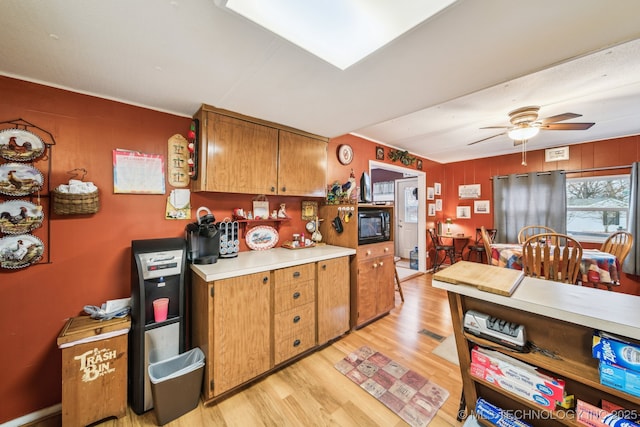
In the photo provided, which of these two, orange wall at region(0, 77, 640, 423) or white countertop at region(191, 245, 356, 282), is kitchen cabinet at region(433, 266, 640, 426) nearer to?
white countertop at region(191, 245, 356, 282)

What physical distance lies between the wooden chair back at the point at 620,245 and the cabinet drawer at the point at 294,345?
3.55 metres

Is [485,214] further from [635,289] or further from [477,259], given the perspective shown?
[635,289]

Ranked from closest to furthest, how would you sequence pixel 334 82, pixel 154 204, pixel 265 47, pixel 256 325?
1. pixel 265 47
2. pixel 334 82
3. pixel 256 325
4. pixel 154 204

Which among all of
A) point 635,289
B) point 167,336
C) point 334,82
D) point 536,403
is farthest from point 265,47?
point 635,289

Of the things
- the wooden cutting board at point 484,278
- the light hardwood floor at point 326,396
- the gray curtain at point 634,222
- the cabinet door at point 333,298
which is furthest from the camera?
the gray curtain at point 634,222

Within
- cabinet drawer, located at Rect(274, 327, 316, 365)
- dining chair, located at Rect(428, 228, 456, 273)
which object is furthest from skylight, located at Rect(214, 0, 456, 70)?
dining chair, located at Rect(428, 228, 456, 273)

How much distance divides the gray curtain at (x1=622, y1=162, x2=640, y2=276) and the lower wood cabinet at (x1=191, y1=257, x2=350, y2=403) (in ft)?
14.7

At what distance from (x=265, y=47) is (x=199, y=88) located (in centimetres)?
70

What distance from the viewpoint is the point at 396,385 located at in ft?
5.86

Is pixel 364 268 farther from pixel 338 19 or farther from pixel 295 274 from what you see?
pixel 338 19

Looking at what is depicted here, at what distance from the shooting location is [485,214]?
4.81 m

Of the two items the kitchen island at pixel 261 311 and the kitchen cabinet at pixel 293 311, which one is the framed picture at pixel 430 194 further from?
the kitchen cabinet at pixel 293 311

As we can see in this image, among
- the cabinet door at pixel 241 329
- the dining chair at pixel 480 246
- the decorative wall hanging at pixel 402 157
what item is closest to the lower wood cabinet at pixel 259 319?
the cabinet door at pixel 241 329

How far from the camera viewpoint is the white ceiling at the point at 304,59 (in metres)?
1.00
